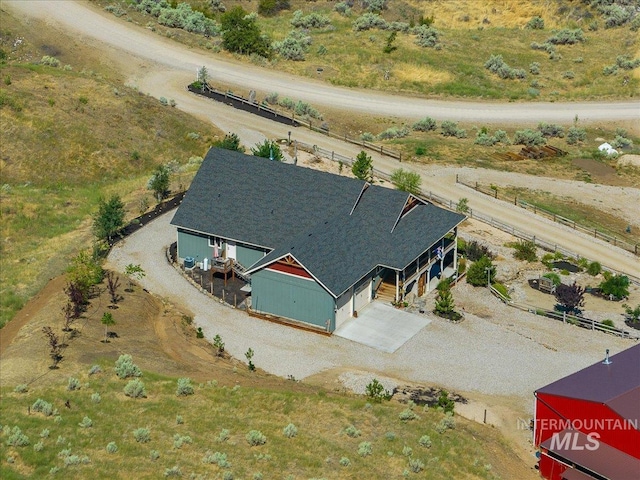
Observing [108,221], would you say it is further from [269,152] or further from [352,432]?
[352,432]

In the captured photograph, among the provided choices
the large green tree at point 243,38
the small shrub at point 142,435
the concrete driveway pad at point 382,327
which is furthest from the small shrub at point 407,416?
the large green tree at point 243,38

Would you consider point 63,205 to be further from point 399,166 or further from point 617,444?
point 617,444

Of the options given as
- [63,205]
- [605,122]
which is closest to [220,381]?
[63,205]

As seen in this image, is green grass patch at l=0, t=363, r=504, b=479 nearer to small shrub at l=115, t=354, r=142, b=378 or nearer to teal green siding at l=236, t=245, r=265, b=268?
small shrub at l=115, t=354, r=142, b=378

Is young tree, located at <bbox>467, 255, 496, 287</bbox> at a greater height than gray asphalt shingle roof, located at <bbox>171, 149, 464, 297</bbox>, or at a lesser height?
lesser

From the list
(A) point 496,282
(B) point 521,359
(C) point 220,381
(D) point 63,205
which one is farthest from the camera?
(D) point 63,205

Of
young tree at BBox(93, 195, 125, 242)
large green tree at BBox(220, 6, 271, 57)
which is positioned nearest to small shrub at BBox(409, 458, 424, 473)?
young tree at BBox(93, 195, 125, 242)
